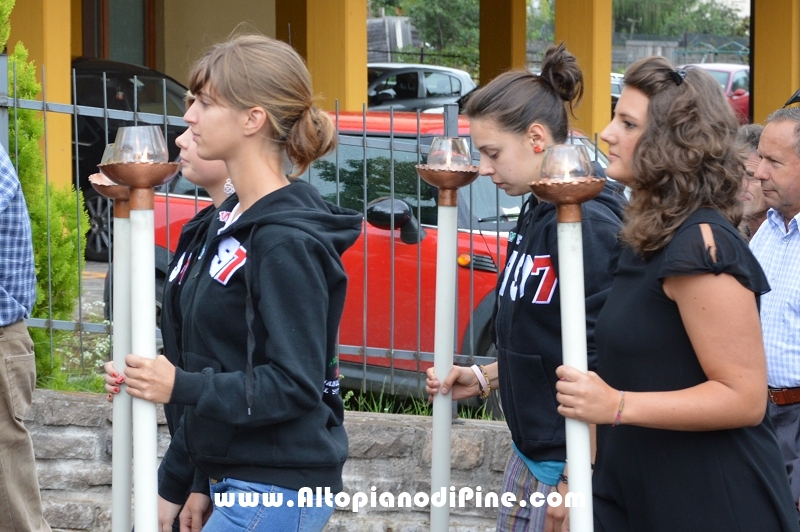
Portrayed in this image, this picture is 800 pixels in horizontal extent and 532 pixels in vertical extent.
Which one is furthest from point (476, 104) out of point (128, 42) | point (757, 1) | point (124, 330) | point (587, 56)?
point (128, 42)

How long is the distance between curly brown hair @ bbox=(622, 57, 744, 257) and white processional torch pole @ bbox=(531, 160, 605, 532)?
26 cm

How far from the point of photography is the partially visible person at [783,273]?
3.04 m

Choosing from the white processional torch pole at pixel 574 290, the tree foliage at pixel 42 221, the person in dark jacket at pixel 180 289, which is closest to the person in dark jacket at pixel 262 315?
the person in dark jacket at pixel 180 289

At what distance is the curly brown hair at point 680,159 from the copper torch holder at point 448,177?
0.48 metres

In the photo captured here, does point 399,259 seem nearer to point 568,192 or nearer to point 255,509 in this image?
point 255,509

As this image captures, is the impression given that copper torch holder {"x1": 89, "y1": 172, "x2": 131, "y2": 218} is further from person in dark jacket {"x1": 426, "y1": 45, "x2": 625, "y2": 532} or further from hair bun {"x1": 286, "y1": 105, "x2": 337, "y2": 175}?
person in dark jacket {"x1": 426, "y1": 45, "x2": 625, "y2": 532}

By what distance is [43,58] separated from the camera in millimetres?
7250

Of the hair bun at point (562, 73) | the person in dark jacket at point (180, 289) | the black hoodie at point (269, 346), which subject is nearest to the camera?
the black hoodie at point (269, 346)

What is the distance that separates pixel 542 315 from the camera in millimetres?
2482

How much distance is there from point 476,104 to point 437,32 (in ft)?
112

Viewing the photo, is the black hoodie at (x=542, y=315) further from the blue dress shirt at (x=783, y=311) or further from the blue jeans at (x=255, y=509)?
the blue dress shirt at (x=783, y=311)

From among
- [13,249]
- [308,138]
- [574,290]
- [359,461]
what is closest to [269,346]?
[308,138]

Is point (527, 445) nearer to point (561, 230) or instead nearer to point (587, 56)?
point (561, 230)

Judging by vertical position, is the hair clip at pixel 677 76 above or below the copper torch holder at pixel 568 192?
above
